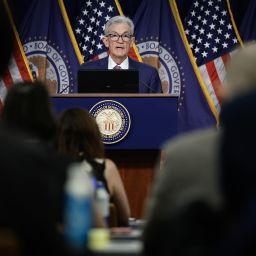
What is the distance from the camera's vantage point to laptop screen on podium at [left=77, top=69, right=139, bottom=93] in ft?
22.5

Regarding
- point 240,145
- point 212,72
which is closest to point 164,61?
point 212,72

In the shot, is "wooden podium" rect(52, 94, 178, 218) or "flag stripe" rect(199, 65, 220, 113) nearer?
"wooden podium" rect(52, 94, 178, 218)

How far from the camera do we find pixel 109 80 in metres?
6.86

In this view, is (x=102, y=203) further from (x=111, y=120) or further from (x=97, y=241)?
(x=111, y=120)

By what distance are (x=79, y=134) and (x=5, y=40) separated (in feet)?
6.54

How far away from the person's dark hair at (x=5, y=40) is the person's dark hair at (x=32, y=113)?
0.81 feet

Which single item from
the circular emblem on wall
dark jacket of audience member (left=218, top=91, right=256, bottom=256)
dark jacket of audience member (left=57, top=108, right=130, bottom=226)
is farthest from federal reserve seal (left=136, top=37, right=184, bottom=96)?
dark jacket of audience member (left=218, top=91, right=256, bottom=256)

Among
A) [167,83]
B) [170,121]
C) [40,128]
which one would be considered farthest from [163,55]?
[40,128]

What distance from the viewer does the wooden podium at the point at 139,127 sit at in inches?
259

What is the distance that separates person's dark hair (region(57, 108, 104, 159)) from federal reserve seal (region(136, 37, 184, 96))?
587 cm

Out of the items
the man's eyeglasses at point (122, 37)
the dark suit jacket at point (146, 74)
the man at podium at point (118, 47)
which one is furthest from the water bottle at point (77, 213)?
the man's eyeglasses at point (122, 37)

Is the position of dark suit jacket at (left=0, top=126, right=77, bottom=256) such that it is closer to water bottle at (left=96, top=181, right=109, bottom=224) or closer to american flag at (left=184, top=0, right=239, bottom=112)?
water bottle at (left=96, top=181, right=109, bottom=224)

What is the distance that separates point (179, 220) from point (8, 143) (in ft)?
1.77

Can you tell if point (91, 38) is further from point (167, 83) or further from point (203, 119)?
point (203, 119)
